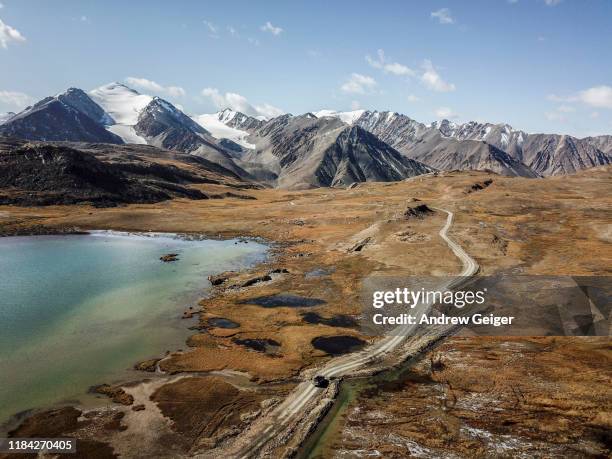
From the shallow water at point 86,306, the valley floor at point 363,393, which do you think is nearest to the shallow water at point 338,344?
the valley floor at point 363,393

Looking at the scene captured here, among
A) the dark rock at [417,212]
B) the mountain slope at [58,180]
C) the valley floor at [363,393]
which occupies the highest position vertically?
the mountain slope at [58,180]

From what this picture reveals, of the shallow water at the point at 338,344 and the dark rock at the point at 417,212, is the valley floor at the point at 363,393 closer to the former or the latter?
the shallow water at the point at 338,344

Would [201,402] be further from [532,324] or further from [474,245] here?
[474,245]

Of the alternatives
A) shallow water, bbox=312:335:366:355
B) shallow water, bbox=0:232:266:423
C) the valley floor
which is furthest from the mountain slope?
shallow water, bbox=312:335:366:355

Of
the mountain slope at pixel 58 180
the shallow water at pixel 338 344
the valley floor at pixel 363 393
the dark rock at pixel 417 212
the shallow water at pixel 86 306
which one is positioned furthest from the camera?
the mountain slope at pixel 58 180

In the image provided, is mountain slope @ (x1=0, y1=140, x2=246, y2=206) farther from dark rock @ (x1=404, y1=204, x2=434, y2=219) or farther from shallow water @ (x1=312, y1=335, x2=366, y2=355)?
shallow water @ (x1=312, y1=335, x2=366, y2=355)

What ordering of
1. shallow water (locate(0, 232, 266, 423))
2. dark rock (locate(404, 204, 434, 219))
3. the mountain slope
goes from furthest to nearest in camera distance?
1. the mountain slope
2. dark rock (locate(404, 204, 434, 219))
3. shallow water (locate(0, 232, 266, 423))

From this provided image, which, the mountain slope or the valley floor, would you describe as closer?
the valley floor

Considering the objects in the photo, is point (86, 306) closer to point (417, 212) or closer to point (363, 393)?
point (363, 393)

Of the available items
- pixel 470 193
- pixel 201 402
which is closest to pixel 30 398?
pixel 201 402

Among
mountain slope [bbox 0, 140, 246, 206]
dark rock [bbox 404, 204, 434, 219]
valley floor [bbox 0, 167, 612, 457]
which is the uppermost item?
mountain slope [bbox 0, 140, 246, 206]
